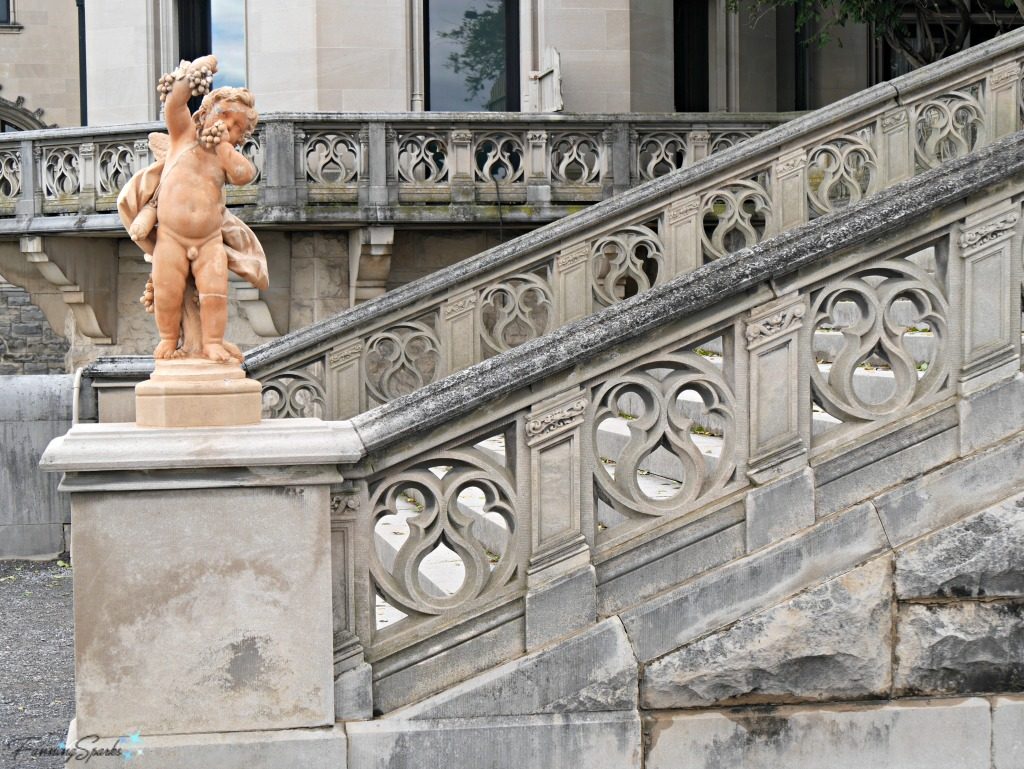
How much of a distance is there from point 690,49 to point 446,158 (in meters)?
6.77

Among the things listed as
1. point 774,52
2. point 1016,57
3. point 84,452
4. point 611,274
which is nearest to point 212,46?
point 774,52

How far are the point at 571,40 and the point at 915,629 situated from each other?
11651mm

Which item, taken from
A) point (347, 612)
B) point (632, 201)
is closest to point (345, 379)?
point (632, 201)

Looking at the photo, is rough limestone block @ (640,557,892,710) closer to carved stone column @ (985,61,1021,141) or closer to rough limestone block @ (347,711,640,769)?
rough limestone block @ (347,711,640,769)

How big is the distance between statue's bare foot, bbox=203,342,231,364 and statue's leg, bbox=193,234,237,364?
0.02 metres

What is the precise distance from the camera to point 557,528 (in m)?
4.85

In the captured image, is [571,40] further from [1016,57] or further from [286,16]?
[1016,57]

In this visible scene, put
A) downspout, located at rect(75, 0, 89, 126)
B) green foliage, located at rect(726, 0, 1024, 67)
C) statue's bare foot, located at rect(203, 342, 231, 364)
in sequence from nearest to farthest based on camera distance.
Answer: statue's bare foot, located at rect(203, 342, 231, 364)
green foliage, located at rect(726, 0, 1024, 67)
downspout, located at rect(75, 0, 89, 126)

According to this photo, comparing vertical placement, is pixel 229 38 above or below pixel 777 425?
above

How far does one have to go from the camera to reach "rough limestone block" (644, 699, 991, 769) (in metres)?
4.81

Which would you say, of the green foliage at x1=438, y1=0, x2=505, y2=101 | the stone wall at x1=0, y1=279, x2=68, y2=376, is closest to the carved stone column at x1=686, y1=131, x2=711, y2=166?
the green foliage at x1=438, y1=0, x2=505, y2=101

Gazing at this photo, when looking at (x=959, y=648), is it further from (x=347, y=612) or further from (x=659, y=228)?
(x=659, y=228)

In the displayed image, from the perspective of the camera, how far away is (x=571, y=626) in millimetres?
4852

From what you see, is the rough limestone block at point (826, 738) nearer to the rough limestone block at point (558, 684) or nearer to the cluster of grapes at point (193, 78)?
the rough limestone block at point (558, 684)
